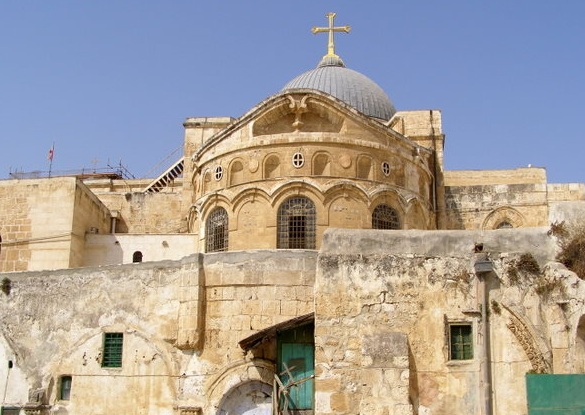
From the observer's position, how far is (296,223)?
864 inches

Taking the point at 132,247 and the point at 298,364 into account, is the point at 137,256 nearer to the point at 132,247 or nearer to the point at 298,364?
the point at 132,247

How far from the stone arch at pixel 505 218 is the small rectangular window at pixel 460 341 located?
1358 cm

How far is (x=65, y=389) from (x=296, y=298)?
16.9 feet

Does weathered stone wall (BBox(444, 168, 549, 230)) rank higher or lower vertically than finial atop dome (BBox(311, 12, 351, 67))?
lower

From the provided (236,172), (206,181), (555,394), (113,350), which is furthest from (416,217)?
(555,394)

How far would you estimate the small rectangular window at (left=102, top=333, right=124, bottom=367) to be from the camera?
52.1ft

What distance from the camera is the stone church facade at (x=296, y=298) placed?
12859 mm

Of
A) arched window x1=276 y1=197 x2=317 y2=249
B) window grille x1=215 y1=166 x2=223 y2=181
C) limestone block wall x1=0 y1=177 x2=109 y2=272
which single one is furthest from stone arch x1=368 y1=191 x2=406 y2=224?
limestone block wall x1=0 y1=177 x2=109 y2=272

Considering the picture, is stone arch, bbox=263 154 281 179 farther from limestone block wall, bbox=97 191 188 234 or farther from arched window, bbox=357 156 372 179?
limestone block wall, bbox=97 191 188 234

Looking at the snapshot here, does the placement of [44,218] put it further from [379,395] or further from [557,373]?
[557,373]

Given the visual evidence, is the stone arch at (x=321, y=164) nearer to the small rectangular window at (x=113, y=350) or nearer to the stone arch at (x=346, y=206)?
the stone arch at (x=346, y=206)

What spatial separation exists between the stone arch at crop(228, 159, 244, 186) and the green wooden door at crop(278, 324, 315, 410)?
830cm

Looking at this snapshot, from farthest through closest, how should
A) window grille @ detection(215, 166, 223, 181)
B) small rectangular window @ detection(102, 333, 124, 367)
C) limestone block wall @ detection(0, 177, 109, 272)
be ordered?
limestone block wall @ detection(0, 177, 109, 272), window grille @ detection(215, 166, 223, 181), small rectangular window @ detection(102, 333, 124, 367)

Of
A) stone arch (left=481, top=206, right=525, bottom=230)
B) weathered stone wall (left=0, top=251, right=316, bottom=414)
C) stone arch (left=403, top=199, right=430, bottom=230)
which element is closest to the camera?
weathered stone wall (left=0, top=251, right=316, bottom=414)
